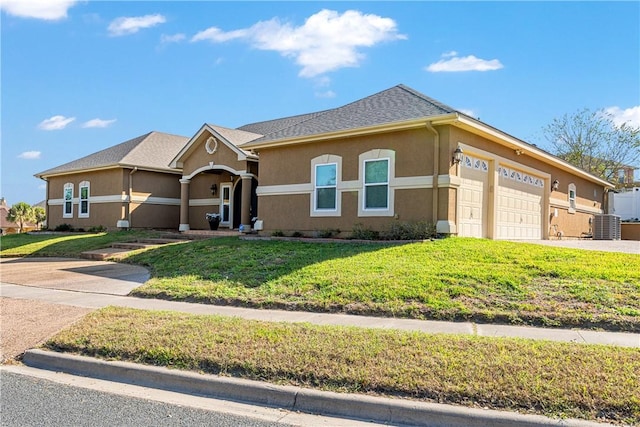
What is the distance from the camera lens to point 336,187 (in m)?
15.2

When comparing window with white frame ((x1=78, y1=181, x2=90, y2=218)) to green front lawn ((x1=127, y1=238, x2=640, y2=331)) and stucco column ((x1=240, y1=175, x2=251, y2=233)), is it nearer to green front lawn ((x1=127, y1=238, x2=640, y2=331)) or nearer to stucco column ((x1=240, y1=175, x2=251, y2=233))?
stucco column ((x1=240, y1=175, x2=251, y2=233))

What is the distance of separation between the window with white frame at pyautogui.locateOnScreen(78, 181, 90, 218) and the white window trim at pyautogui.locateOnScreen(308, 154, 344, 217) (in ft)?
51.4

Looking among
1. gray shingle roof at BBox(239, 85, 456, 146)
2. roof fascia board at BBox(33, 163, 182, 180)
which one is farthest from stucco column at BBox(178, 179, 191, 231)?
gray shingle roof at BBox(239, 85, 456, 146)

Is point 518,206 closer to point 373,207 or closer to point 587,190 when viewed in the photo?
point 373,207

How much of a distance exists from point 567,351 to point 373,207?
9269mm

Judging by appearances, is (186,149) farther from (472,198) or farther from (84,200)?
(472,198)

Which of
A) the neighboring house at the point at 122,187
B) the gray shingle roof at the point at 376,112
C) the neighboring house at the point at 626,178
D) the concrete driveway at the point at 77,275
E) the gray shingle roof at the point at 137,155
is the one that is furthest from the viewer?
the neighboring house at the point at 626,178

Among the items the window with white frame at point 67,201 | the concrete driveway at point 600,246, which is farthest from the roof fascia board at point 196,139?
the concrete driveway at point 600,246

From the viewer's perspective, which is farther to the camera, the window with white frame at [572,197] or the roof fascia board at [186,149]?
the window with white frame at [572,197]

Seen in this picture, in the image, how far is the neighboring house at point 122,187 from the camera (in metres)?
24.0

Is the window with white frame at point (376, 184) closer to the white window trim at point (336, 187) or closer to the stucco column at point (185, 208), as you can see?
the white window trim at point (336, 187)

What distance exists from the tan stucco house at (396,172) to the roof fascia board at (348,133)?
A: 3 cm

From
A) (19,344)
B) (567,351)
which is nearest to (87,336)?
(19,344)

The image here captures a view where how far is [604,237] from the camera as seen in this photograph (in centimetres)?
2320
